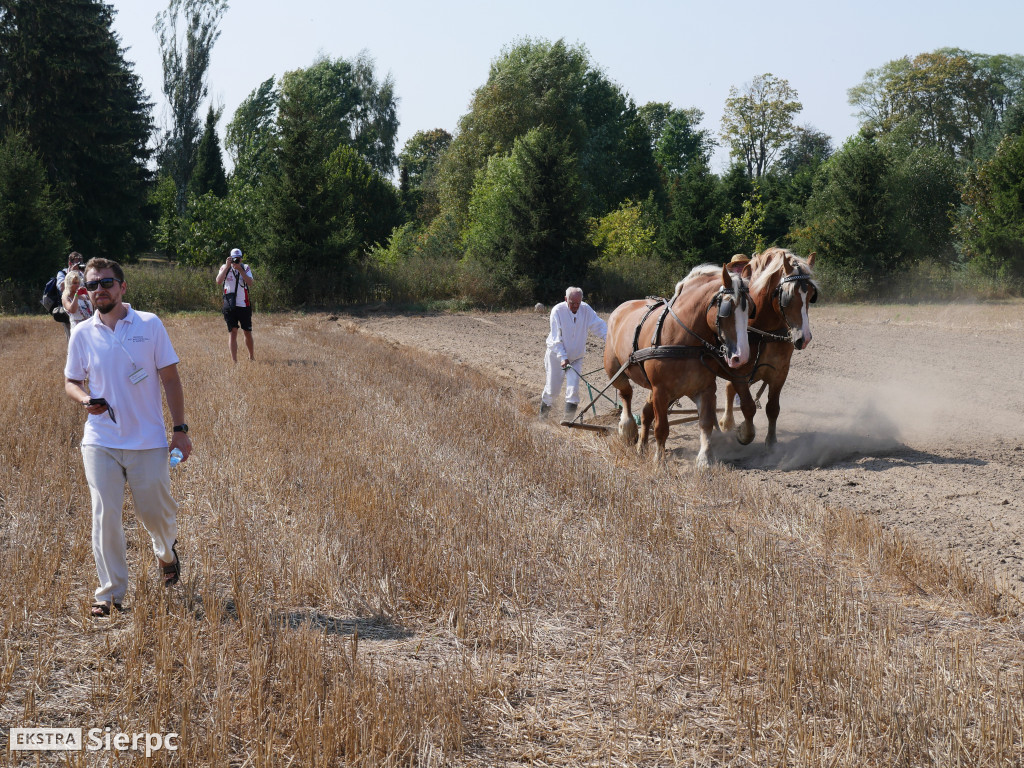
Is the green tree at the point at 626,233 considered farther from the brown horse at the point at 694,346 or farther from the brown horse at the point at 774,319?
the brown horse at the point at 694,346

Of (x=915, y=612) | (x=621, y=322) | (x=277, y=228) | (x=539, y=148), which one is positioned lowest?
(x=915, y=612)

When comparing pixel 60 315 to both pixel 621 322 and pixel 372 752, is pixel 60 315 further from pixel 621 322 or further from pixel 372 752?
pixel 372 752

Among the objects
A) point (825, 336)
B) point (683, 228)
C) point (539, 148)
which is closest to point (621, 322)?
point (825, 336)

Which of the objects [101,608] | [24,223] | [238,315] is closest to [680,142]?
[24,223]

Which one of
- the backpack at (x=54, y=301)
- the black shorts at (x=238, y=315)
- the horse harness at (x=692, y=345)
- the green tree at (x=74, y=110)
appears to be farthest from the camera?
the green tree at (x=74, y=110)

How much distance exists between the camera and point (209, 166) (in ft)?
211

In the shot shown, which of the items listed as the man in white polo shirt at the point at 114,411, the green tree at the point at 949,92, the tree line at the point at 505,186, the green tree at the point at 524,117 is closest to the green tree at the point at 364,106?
the tree line at the point at 505,186

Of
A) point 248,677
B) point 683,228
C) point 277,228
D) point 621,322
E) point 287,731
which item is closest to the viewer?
point 287,731

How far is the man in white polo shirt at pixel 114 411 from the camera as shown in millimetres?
4750

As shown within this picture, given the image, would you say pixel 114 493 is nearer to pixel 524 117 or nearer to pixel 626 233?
pixel 626 233

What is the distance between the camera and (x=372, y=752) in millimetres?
3258

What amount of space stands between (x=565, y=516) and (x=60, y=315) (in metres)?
10.3

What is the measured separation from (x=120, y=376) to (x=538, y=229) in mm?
33325

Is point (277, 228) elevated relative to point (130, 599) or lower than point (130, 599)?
elevated
